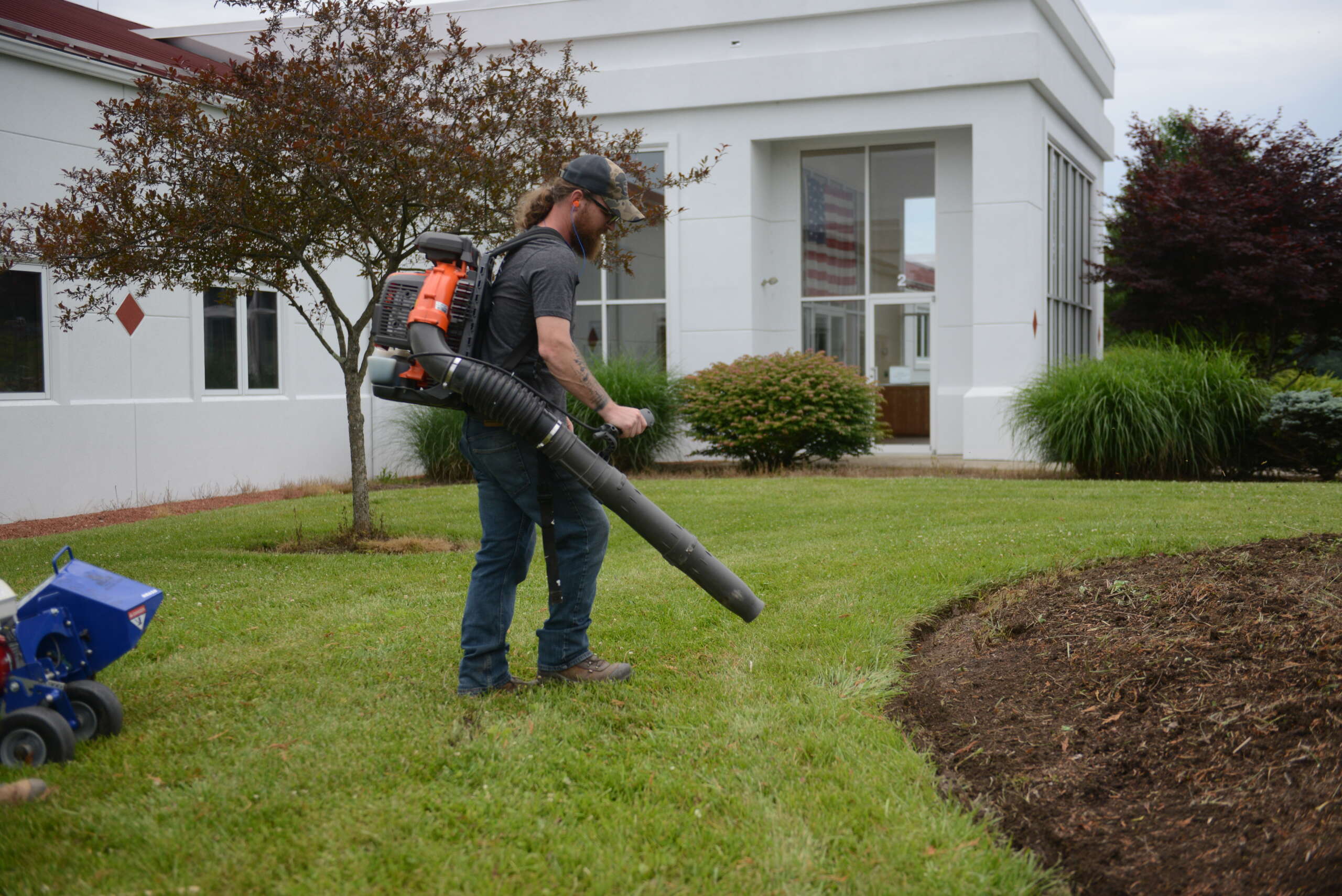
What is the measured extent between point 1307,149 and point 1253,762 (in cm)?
1908

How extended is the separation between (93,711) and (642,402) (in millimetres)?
12168

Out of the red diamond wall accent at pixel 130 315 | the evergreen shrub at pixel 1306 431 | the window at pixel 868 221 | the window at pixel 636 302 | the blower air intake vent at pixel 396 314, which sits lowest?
the evergreen shrub at pixel 1306 431

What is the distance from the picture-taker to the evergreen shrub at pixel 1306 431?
12.6 meters

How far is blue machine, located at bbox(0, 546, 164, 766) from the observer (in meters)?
3.59

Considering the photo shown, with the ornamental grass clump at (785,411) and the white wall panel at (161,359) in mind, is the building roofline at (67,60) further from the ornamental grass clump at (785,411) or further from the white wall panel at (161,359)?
the ornamental grass clump at (785,411)

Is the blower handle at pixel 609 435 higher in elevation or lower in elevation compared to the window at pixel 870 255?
lower

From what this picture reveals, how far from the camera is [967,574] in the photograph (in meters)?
6.54

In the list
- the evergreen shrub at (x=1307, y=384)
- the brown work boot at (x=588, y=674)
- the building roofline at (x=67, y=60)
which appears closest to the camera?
the brown work boot at (x=588, y=674)

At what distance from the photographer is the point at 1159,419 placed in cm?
1326

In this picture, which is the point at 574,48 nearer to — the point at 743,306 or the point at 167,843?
the point at 743,306

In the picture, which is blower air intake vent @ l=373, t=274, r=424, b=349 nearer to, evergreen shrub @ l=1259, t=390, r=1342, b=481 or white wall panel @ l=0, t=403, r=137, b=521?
white wall panel @ l=0, t=403, r=137, b=521

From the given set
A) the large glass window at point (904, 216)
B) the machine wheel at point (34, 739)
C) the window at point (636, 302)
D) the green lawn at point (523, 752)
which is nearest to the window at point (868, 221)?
the large glass window at point (904, 216)

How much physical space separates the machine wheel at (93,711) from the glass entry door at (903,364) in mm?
15903

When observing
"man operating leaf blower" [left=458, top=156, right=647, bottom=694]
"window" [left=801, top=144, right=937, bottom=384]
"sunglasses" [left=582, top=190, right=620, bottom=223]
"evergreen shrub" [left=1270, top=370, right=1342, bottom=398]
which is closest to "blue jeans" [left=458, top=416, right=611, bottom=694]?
"man operating leaf blower" [left=458, top=156, right=647, bottom=694]
